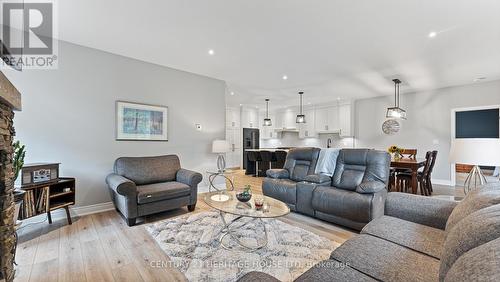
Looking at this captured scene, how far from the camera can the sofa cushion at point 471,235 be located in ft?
2.70

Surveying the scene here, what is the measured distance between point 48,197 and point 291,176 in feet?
11.4

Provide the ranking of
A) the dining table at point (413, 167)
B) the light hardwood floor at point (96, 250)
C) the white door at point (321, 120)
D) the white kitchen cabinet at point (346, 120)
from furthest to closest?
1. the white door at point (321, 120)
2. the white kitchen cabinet at point (346, 120)
3. the dining table at point (413, 167)
4. the light hardwood floor at point (96, 250)

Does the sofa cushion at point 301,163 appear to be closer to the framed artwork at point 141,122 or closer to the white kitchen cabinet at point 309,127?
the framed artwork at point 141,122

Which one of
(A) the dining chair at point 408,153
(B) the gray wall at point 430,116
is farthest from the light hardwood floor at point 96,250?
(B) the gray wall at point 430,116

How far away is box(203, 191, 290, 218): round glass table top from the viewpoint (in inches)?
84.1

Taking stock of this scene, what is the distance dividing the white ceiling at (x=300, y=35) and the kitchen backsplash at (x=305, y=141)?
130 inches

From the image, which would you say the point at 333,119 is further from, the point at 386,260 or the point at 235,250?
the point at 386,260

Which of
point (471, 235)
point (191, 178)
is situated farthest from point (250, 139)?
point (471, 235)

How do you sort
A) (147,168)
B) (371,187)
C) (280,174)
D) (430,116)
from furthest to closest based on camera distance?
(430,116) → (280,174) → (147,168) → (371,187)

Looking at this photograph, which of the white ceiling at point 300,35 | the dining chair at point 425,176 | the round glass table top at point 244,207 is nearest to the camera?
the round glass table top at point 244,207

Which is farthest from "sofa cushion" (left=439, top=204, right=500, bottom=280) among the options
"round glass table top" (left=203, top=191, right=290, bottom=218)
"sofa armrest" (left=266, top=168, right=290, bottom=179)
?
"sofa armrest" (left=266, top=168, right=290, bottom=179)

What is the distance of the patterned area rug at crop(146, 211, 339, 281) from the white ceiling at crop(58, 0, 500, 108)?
8.58ft

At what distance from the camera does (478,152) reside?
6.78ft

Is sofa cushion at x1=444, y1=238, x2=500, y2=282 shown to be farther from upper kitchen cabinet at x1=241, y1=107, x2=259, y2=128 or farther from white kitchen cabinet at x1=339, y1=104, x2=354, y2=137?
upper kitchen cabinet at x1=241, y1=107, x2=259, y2=128
